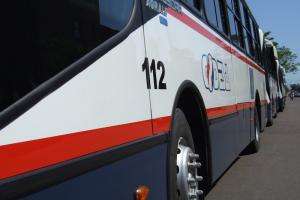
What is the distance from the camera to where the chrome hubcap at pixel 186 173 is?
4.41 m

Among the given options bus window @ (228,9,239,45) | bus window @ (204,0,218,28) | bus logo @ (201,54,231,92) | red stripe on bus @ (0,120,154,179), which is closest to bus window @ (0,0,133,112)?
red stripe on bus @ (0,120,154,179)

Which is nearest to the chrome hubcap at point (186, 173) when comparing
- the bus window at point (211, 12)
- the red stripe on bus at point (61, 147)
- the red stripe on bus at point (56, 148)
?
the red stripe on bus at point (61, 147)

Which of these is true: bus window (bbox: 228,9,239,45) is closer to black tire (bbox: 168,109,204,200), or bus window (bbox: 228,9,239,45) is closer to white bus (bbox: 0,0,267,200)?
white bus (bbox: 0,0,267,200)

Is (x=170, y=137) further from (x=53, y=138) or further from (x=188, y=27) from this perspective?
(x=53, y=138)

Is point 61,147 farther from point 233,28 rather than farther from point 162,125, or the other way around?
point 233,28

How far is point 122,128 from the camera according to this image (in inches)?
113

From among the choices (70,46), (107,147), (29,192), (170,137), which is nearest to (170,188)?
(170,137)

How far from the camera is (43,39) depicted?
2334 mm

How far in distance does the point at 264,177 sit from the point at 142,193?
500 cm

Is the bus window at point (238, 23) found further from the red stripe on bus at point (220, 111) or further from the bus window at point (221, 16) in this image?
the red stripe on bus at point (220, 111)

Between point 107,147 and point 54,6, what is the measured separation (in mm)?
712

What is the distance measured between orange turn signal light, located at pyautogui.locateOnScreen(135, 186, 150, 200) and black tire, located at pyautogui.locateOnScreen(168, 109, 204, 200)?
0.60 metres

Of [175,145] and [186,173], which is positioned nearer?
[175,145]

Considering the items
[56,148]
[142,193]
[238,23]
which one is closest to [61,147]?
[56,148]
